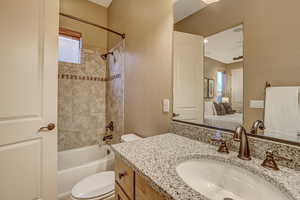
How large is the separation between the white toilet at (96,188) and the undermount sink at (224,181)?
872 millimetres

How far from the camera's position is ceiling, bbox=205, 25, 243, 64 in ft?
2.55

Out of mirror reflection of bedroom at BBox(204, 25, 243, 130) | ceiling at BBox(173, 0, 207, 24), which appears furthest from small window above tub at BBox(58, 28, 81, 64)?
mirror reflection of bedroom at BBox(204, 25, 243, 130)

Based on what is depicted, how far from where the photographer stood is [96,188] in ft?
4.16

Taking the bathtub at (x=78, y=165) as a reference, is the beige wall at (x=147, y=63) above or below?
above

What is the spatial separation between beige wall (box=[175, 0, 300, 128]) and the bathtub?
6.06 feet

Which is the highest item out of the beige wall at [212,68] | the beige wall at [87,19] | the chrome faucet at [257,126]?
the beige wall at [87,19]

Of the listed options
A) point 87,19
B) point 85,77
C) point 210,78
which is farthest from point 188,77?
point 87,19

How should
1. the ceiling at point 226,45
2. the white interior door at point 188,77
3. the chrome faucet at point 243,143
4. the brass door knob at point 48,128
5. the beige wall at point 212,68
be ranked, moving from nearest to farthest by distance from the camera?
the chrome faucet at point 243,143, the ceiling at point 226,45, the beige wall at point 212,68, the white interior door at point 188,77, the brass door knob at point 48,128

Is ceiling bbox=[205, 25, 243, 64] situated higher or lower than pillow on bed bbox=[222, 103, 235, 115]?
higher

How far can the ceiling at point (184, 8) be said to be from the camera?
1.05 meters

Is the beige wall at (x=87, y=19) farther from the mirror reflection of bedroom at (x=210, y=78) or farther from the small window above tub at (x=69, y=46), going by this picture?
the mirror reflection of bedroom at (x=210, y=78)

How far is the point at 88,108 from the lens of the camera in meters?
2.24

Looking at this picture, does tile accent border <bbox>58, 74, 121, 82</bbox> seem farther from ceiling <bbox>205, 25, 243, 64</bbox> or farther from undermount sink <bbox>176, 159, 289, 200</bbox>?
undermount sink <bbox>176, 159, 289, 200</bbox>

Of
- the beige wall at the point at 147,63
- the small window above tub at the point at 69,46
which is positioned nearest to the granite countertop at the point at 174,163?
the beige wall at the point at 147,63
